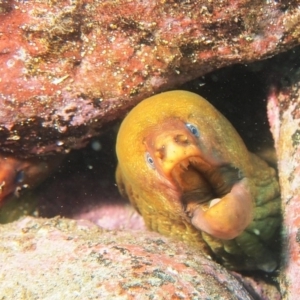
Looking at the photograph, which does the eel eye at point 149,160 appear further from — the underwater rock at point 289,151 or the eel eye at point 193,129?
the underwater rock at point 289,151

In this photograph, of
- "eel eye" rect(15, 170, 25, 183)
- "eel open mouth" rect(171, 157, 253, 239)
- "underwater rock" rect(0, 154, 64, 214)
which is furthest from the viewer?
"eel eye" rect(15, 170, 25, 183)

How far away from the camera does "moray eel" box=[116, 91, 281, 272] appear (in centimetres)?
207

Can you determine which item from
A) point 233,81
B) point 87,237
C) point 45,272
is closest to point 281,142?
point 233,81

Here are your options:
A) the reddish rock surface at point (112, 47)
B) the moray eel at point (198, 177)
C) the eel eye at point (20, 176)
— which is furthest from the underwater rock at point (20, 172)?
the moray eel at point (198, 177)

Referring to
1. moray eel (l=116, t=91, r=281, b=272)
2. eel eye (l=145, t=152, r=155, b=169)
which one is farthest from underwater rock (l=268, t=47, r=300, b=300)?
eel eye (l=145, t=152, r=155, b=169)

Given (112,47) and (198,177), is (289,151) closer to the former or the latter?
(198,177)

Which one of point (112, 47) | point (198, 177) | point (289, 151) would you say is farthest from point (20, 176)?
point (289, 151)

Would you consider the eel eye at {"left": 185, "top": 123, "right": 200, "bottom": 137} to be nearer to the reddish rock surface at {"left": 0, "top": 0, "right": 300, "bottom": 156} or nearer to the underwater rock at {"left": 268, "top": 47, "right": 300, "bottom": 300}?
the reddish rock surface at {"left": 0, "top": 0, "right": 300, "bottom": 156}

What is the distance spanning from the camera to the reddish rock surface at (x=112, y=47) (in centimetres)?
215

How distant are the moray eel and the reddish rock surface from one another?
0.76 ft

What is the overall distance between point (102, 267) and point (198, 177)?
79cm

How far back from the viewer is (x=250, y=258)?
2.78 m

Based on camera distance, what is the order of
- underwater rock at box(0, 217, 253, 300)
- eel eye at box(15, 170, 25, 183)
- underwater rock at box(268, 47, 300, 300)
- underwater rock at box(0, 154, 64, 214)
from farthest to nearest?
eel eye at box(15, 170, 25, 183)
underwater rock at box(0, 154, 64, 214)
underwater rock at box(268, 47, 300, 300)
underwater rock at box(0, 217, 253, 300)

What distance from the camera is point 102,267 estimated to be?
196cm
